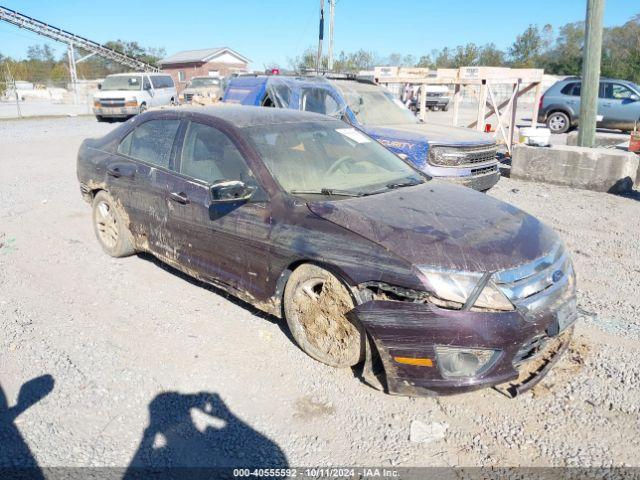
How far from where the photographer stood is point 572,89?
58.3ft

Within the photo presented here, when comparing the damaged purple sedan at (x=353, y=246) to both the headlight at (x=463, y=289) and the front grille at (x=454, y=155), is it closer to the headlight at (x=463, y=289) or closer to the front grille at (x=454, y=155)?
the headlight at (x=463, y=289)

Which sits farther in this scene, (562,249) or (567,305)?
(562,249)

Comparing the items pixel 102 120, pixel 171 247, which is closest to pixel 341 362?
pixel 171 247

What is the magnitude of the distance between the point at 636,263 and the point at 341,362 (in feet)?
12.5

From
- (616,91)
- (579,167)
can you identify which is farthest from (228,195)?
(616,91)

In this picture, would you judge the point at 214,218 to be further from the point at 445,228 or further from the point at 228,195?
the point at 445,228

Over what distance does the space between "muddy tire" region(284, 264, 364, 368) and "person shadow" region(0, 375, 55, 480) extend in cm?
160

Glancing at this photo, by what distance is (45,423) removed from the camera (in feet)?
9.39

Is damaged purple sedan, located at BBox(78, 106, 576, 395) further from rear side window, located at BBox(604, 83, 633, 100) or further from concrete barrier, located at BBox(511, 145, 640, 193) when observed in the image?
rear side window, located at BBox(604, 83, 633, 100)

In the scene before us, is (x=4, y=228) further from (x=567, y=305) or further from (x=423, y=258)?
(x=567, y=305)

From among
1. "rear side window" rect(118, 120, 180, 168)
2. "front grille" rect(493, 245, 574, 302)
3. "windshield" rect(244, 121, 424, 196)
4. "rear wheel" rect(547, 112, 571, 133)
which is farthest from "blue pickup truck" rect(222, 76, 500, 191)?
"rear wheel" rect(547, 112, 571, 133)

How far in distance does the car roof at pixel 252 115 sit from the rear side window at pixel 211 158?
0.17 meters

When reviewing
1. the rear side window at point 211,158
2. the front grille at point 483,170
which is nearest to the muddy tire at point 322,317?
the rear side window at point 211,158

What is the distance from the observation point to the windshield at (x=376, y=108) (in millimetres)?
8180
